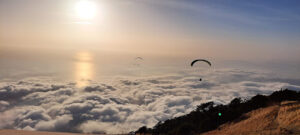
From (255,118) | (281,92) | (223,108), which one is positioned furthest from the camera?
(281,92)

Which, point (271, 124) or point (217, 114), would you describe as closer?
point (271, 124)

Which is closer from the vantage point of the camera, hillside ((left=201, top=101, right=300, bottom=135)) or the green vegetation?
hillside ((left=201, top=101, right=300, bottom=135))

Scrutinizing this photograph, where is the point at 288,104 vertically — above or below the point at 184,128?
above

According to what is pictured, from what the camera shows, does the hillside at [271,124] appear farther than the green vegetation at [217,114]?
No

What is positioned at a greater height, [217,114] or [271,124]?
[217,114]

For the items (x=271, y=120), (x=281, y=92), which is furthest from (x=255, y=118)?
(x=281, y=92)

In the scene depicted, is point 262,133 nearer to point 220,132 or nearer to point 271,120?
point 271,120

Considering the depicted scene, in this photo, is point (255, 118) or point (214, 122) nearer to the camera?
point (255, 118)

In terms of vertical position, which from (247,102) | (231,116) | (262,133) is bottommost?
(262,133)
